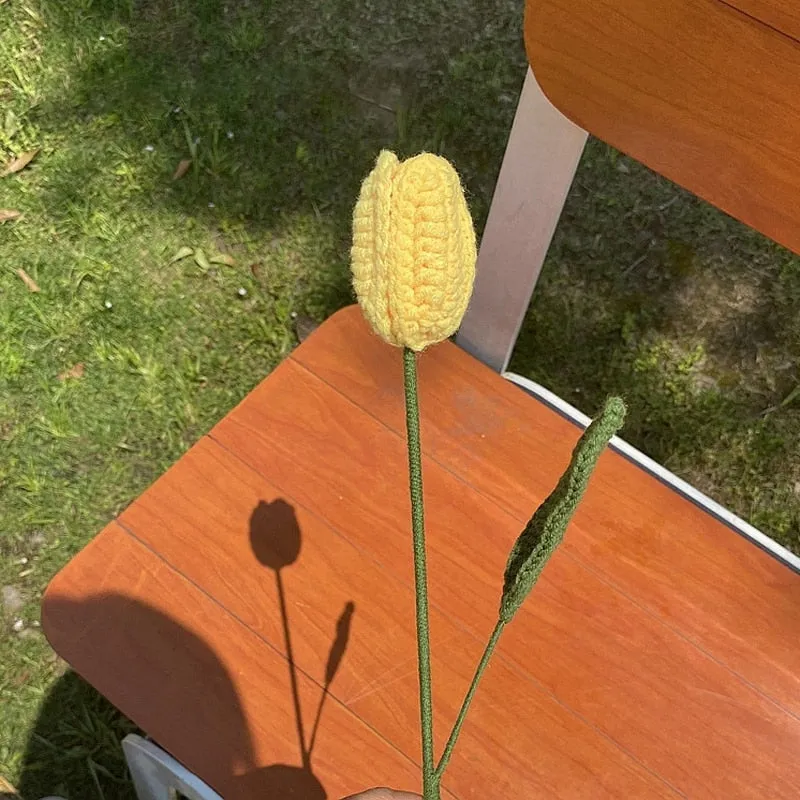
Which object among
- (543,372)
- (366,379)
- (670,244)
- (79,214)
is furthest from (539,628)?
(79,214)

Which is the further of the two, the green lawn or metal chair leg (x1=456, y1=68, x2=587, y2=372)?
the green lawn

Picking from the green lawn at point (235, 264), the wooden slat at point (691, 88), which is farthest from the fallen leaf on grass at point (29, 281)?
the wooden slat at point (691, 88)

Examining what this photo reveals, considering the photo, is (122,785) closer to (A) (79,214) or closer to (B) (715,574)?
(B) (715,574)

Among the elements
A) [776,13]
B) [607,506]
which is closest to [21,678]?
[607,506]

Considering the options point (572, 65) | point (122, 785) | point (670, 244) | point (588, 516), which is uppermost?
point (572, 65)

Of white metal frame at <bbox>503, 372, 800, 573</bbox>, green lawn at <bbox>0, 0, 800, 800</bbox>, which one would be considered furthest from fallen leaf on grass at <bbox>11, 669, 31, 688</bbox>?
white metal frame at <bbox>503, 372, 800, 573</bbox>

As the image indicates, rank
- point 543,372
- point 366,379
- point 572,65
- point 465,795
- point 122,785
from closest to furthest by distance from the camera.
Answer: point 572,65 < point 465,795 < point 366,379 < point 122,785 < point 543,372

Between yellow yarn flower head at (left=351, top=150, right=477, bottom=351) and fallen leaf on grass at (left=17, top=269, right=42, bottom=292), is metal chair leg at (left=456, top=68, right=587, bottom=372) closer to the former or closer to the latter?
yellow yarn flower head at (left=351, top=150, right=477, bottom=351)

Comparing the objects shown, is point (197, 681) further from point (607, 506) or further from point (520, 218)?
point (520, 218)

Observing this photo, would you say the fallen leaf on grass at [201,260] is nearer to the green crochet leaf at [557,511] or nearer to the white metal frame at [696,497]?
the white metal frame at [696,497]
